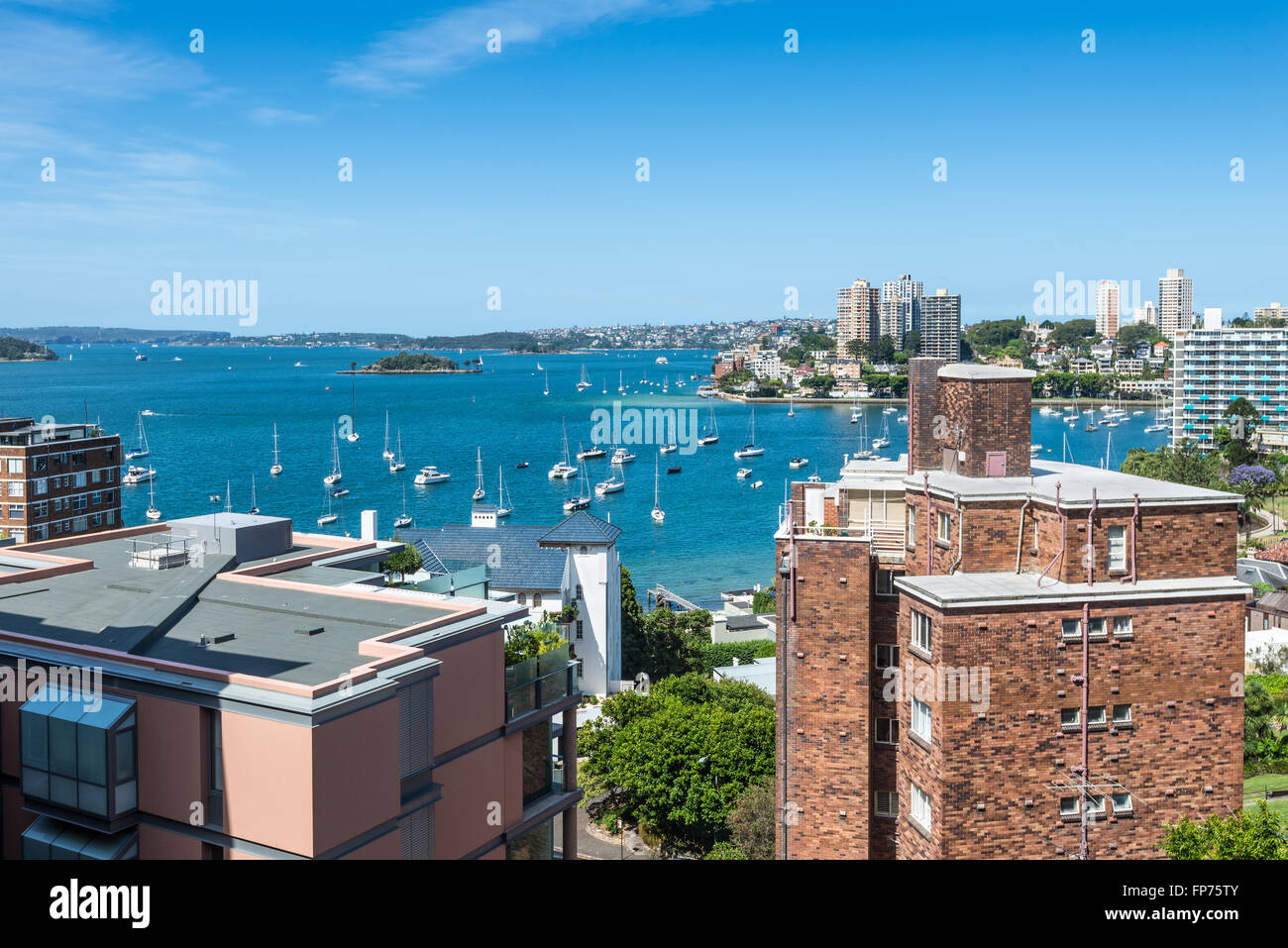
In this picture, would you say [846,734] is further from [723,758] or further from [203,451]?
[203,451]

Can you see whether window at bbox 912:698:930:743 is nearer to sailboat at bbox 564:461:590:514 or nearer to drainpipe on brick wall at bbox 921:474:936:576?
drainpipe on brick wall at bbox 921:474:936:576

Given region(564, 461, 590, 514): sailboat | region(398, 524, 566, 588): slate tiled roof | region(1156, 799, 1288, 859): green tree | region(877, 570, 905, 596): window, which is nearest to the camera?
region(1156, 799, 1288, 859): green tree

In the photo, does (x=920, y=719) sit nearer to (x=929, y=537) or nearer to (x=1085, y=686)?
(x=1085, y=686)

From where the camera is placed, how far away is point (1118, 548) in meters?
12.4

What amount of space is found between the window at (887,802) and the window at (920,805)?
913 millimetres

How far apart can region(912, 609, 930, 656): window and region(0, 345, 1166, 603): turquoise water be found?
131ft

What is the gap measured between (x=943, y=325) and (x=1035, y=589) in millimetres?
164140

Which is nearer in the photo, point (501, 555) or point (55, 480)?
point (501, 555)

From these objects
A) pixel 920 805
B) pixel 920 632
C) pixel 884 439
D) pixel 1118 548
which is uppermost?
pixel 1118 548

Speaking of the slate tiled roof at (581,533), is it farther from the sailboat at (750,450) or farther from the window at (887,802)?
the sailboat at (750,450)

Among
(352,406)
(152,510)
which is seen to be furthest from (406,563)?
(352,406)

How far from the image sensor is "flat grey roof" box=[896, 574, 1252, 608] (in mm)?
11773

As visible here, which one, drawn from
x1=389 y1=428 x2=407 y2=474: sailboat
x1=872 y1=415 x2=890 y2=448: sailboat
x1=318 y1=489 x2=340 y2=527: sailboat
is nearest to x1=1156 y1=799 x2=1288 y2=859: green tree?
x1=318 y1=489 x2=340 y2=527: sailboat

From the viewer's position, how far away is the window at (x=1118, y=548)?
1234cm
